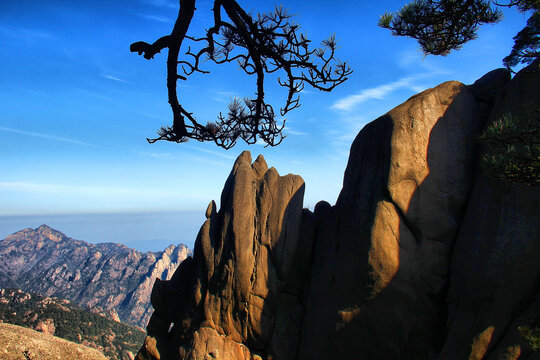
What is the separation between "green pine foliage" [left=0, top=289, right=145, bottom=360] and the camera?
56875 mm

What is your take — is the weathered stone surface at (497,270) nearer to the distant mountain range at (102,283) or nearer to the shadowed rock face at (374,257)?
the shadowed rock face at (374,257)

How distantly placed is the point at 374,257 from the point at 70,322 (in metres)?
69.3

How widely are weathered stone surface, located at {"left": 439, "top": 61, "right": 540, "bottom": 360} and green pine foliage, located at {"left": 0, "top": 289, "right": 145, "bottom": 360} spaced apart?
5943 centimetres

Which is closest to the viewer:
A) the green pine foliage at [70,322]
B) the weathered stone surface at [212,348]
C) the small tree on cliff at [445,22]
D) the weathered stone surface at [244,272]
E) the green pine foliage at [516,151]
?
the green pine foliage at [516,151]

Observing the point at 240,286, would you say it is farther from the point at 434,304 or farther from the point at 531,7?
the point at 531,7

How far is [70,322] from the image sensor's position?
64.4m

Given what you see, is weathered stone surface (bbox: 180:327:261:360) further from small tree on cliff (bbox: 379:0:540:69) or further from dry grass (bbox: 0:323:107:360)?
small tree on cliff (bbox: 379:0:540:69)

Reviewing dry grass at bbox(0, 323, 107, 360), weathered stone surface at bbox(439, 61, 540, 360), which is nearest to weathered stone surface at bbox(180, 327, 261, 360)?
weathered stone surface at bbox(439, 61, 540, 360)

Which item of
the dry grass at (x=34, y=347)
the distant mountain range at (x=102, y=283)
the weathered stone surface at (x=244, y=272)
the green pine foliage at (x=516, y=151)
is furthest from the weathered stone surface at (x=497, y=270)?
the distant mountain range at (x=102, y=283)

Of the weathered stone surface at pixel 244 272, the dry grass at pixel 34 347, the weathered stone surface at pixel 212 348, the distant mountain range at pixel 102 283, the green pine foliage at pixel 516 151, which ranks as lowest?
the distant mountain range at pixel 102 283

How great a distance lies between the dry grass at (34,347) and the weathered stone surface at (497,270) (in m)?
15.0

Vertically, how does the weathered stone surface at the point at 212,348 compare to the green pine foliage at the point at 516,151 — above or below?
below

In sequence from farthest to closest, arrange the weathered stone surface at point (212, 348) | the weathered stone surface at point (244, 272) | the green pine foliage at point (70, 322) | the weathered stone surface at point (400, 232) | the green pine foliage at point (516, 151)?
the green pine foliage at point (70, 322) → the weathered stone surface at point (244, 272) → the weathered stone surface at point (212, 348) → the weathered stone surface at point (400, 232) → the green pine foliage at point (516, 151)

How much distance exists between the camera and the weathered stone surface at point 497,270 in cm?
844
